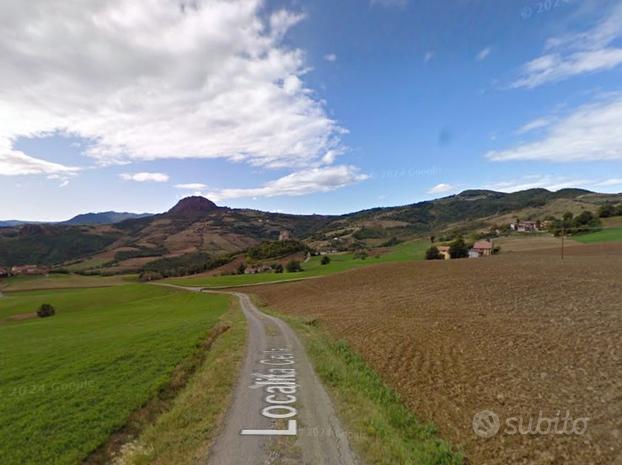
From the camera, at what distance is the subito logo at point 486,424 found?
8961 millimetres

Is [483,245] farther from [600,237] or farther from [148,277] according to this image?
[148,277]

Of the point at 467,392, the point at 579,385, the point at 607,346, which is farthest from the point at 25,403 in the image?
the point at 607,346

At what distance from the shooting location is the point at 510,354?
15.3 m

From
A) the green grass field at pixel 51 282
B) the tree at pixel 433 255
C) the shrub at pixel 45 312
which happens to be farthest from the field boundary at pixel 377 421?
the green grass field at pixel 51 282

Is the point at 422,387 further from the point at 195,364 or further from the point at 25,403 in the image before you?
the point at 25,403

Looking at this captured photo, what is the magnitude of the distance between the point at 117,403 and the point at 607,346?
1990 centimetres

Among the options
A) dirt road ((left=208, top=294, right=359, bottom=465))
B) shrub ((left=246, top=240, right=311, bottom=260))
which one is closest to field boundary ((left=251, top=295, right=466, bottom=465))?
dirt road ((left=208, top=294, right=359, bottom=465))

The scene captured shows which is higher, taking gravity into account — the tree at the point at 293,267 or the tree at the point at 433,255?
the tree at the point at 433,255

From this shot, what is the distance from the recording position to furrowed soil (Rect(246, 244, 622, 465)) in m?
8.62

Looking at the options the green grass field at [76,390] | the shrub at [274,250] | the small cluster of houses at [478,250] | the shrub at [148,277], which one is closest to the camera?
the green grass field at [76,390]

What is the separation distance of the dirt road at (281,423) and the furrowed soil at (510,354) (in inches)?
122

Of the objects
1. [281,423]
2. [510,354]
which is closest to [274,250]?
[510,354]

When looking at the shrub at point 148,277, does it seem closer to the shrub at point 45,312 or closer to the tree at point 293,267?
the tree at point 293,267

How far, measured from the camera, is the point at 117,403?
430 inches
